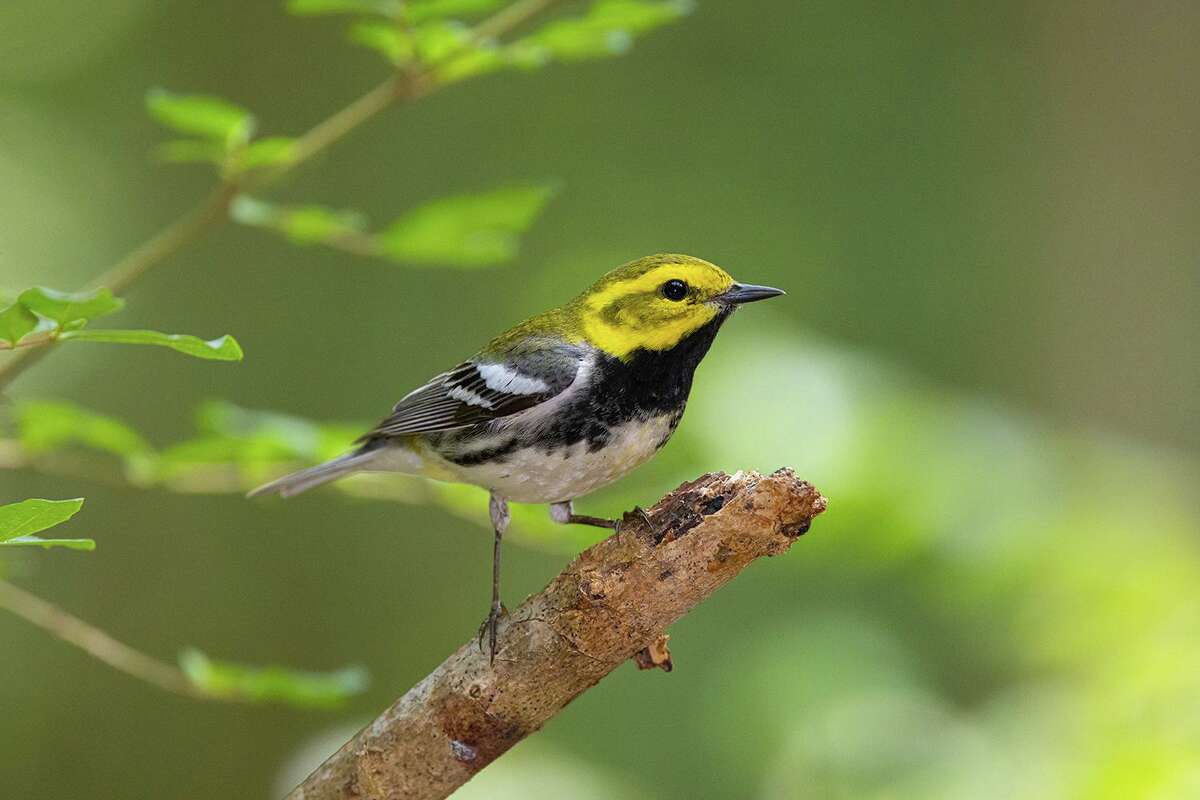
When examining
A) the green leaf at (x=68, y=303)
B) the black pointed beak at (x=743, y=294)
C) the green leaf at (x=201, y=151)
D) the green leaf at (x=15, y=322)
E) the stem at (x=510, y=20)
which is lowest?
the black pointed beak at (x=743, y=294)

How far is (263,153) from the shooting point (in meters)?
A: 2.31

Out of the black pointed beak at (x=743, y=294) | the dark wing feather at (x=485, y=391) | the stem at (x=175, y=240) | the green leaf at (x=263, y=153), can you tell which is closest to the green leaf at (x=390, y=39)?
the green leaf at (x=263, y=153)

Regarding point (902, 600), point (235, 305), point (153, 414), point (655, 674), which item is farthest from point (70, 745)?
point (902, 600)

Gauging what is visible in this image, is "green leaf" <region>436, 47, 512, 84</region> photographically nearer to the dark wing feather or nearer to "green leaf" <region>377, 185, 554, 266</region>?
"green leaf" <region>377, 185, 554, 266</region>

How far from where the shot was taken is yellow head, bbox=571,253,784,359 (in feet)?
9.82

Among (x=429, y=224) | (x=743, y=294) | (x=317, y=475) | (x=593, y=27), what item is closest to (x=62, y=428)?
(x=429, y=224)

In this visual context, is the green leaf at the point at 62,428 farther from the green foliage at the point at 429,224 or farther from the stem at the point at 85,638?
the green foliage at the point at 429,224

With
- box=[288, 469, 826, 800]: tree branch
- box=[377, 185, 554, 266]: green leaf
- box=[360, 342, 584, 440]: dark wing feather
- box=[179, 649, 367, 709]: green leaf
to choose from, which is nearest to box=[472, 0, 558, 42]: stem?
box=[377, 185, 554, 266]: green leaf

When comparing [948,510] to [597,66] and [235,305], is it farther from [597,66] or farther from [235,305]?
[597,66]

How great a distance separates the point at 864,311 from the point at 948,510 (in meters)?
4.13

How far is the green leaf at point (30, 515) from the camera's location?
1428 mm

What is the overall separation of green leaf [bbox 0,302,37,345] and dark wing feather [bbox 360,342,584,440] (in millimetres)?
1480

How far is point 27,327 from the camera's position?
1.56 metres

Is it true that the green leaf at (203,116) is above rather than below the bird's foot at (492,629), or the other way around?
above
